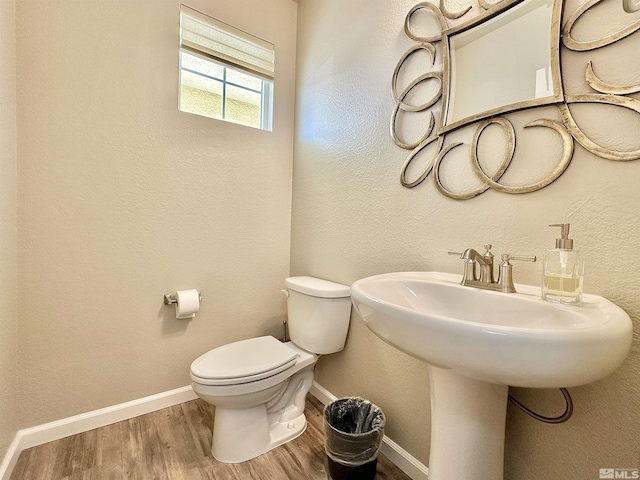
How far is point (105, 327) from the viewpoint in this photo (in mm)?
1443

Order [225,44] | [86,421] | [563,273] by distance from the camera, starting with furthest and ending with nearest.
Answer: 1. [225,44]
2. [86,421]
3. [563,273]

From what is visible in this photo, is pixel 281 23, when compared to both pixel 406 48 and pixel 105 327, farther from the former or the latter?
pixel 105 327

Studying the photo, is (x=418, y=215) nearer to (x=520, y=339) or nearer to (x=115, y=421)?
(x=520, y=339)

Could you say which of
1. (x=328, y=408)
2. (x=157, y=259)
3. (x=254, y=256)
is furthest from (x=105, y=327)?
(x=328, y=408)

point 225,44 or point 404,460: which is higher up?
point 225,44

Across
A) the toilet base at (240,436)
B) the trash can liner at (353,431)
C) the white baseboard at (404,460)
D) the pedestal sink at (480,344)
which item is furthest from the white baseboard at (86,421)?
the pedestal sink at (480,344)

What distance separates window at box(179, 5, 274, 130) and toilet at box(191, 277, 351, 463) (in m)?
1.14

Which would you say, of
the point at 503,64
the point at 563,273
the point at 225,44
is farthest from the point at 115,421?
the point at 503,64

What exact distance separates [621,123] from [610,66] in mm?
158

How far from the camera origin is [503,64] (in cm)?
97

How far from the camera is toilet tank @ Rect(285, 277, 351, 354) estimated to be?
1.46 m

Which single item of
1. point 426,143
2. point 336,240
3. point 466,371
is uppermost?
point 426,143

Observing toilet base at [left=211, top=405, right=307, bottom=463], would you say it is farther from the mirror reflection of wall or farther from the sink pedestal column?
the mirror reflection of wall

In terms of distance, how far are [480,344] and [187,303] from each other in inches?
56.6
